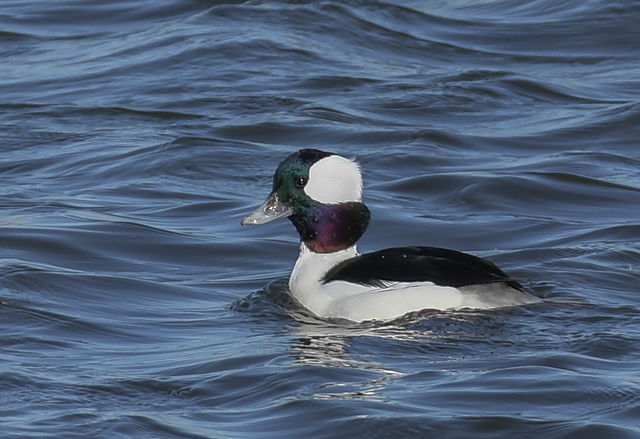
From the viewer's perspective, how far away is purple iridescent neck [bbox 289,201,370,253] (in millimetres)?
9945

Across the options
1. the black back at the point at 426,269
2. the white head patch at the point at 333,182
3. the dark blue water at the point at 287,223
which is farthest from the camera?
the white head patch at the point at 333,182

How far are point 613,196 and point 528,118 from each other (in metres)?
2.58

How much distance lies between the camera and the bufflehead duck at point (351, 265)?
924 cm

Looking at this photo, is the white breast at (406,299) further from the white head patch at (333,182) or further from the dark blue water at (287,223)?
the white head patch at (333,182)

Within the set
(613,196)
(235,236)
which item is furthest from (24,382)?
(613,196)

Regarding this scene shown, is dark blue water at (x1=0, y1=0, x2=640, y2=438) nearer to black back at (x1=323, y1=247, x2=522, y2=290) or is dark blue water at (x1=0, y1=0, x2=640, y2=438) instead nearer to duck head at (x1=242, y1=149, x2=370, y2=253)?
black back at (x1=323, y1=247, x2=522, y2=290)

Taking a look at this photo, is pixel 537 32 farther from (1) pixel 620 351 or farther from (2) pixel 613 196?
(1) pixel 620 351

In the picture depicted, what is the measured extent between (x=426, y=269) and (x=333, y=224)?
891 millimetres

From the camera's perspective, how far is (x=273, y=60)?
17172 mm

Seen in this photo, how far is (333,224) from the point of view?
9.98m

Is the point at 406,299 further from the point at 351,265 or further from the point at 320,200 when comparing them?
the point at 320,200

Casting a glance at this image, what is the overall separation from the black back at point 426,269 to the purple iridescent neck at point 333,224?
431mm

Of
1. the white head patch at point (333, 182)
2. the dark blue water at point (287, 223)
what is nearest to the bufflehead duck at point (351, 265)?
the white head patch at point (333, 182)

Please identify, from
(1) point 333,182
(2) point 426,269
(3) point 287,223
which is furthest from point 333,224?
(3) point 287,223
